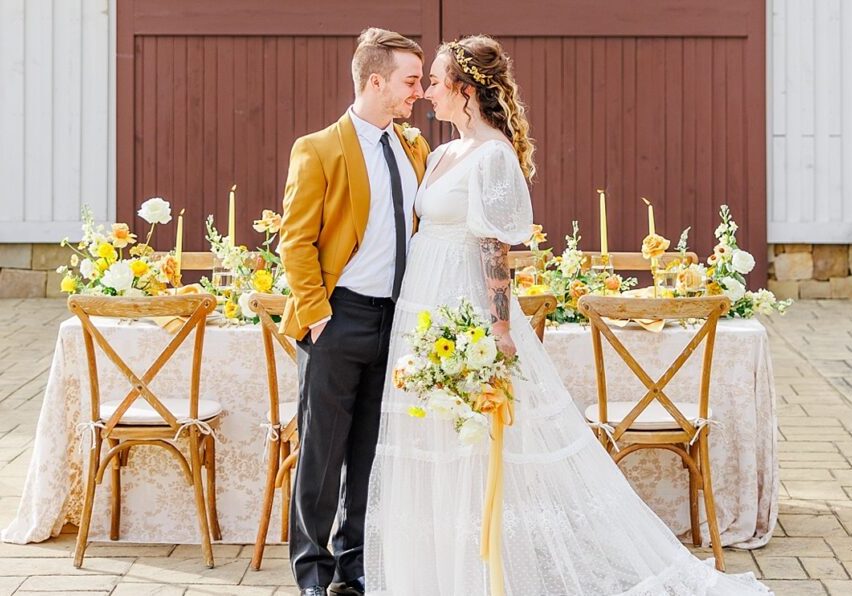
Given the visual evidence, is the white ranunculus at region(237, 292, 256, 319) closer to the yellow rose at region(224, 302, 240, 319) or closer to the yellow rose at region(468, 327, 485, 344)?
the yellow rose at region(224, 302, 240, 319)

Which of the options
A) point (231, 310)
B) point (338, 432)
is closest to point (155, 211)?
point (231, 310)

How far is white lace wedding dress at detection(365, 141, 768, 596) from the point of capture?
11.8 ft

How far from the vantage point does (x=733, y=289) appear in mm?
4543

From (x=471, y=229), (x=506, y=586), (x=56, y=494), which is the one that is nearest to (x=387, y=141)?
(x=471, y=229)

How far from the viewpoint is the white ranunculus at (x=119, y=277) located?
4457 millimetres

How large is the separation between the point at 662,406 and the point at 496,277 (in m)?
1.04

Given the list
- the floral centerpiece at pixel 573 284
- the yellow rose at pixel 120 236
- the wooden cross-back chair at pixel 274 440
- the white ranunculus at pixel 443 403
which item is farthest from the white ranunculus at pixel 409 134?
the yellow rose at pixel 120 236

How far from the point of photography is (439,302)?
3.63 metres

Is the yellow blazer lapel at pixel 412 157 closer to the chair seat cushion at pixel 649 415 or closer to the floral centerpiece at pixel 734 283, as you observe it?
the chair seat cushion at pixel 649 415

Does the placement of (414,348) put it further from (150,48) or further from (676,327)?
(150,48)

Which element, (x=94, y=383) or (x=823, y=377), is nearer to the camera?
(x=94, y=383)

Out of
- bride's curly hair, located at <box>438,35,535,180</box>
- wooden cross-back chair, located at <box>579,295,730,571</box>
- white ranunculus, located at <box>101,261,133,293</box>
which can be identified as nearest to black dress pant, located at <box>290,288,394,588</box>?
bride's curly hair, located at <box>438,35,535,180</box>

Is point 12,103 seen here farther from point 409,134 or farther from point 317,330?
point 317,330

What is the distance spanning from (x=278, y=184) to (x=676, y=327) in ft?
17.7
